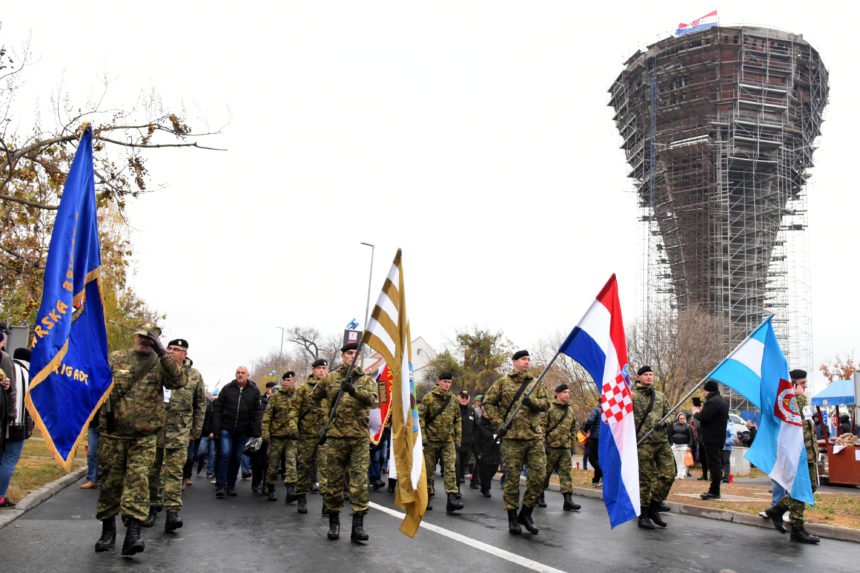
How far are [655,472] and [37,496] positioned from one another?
7.85 meters

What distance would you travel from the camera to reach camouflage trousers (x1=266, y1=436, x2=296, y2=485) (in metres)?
11.3

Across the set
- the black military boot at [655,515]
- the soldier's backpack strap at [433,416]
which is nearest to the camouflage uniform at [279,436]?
the soldier's backpack strap at [433,416]

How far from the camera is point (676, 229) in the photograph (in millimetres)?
65625

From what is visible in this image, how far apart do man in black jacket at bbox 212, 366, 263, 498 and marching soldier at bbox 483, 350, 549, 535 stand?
448 centimetres

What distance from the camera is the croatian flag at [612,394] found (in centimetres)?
796

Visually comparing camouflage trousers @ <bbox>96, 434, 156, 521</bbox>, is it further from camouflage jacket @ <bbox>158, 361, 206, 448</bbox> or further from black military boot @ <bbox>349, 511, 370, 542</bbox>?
→ black military boot @ <bbox>349, 511, 370, 542</bbox>

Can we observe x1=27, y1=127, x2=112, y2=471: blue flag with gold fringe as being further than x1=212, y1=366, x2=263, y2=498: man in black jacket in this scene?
No

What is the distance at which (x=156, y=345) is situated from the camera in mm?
6531

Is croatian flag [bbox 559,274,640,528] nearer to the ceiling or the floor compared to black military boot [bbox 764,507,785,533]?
nearer to the ceiling

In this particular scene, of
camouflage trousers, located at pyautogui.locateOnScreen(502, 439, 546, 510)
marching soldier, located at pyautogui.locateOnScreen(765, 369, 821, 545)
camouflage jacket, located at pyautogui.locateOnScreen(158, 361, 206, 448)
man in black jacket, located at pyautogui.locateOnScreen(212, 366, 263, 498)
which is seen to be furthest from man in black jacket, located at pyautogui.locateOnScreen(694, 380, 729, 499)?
camouflage jacket, located at pyautogui.locateOnScreen(158, 361, 206, 448)

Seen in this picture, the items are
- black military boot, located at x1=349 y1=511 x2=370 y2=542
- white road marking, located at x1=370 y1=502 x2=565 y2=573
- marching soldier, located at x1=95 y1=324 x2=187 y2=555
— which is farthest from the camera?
black military boot, located at x1=349 y1=511 x2=370 y2=542

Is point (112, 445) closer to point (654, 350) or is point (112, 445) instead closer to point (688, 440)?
point (688, 440)

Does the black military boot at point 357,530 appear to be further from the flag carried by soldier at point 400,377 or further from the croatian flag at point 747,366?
the croatian flag at point 747,366

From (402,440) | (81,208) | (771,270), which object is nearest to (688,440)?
(402,440)
